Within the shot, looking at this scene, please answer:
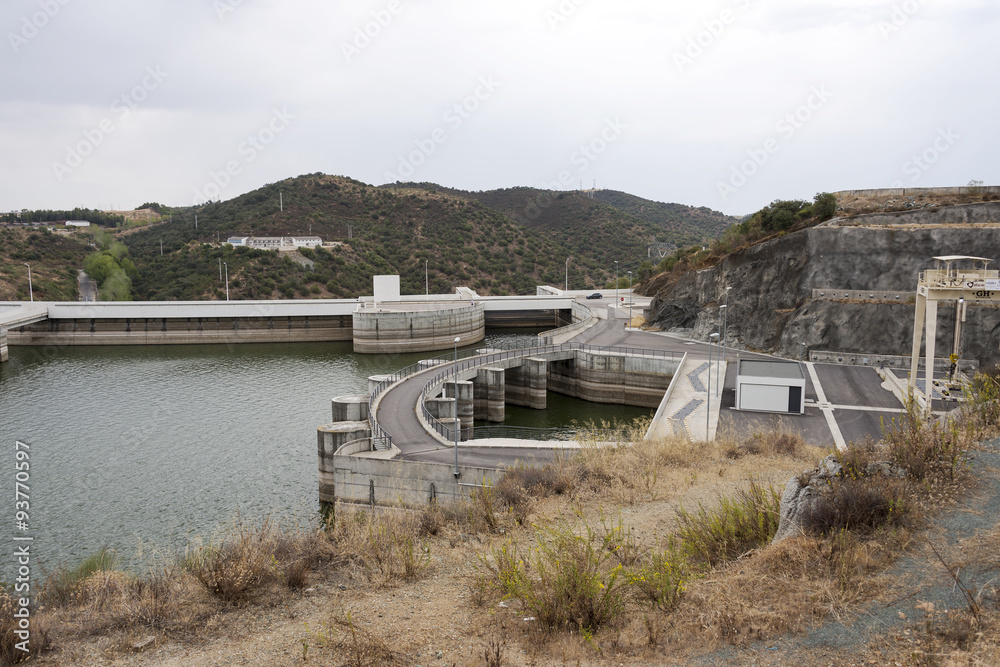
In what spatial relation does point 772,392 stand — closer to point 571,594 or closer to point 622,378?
point 622,378

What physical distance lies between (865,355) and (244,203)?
113309 millimetres

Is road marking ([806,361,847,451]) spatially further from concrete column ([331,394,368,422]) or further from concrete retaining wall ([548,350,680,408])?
concrete column ([331,394,368,422])

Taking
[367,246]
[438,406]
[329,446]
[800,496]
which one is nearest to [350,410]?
[438,406]

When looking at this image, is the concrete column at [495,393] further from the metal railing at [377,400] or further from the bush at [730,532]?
the bush at [730,532]

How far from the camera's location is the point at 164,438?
31.1 m

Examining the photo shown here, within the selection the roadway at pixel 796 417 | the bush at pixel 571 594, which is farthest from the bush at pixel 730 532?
the roadway at pixel 796 417

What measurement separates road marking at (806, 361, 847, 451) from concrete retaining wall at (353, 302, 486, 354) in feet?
105

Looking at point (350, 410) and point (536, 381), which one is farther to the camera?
point (536, 381)

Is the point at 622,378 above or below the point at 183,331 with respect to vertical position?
below

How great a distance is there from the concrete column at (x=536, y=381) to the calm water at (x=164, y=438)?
82 centimetres

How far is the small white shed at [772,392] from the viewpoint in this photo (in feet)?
95.0

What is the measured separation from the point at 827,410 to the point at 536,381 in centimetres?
1629

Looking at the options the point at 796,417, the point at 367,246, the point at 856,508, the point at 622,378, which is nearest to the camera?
the point at 856,508

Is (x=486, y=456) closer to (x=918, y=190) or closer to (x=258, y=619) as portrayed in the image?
(x=258, y=619)
